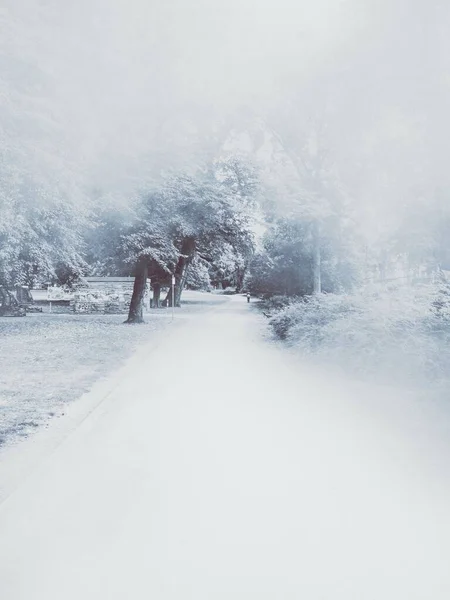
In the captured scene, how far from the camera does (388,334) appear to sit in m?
9.68

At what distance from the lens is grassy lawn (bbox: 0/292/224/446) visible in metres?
6.70

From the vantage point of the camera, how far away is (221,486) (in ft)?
13.8

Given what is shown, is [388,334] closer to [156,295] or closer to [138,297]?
[138,297]

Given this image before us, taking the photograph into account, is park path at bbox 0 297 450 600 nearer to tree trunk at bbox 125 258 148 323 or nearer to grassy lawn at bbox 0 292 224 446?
grassy lawn at bbox 0 292 224 446

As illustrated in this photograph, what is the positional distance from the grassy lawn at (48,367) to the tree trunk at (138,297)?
14.7 feet

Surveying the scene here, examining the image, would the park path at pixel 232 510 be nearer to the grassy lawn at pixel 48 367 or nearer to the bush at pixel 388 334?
the grassy lawn at pixel 48 367

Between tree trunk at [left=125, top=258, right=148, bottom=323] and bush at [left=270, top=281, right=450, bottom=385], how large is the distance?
42.8 feet

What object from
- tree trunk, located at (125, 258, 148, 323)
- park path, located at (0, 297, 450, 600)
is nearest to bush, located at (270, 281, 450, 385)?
park path, located at (0, 297, 450, 600)

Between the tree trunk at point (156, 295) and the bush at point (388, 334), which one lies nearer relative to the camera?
the bush at point (388, 334)

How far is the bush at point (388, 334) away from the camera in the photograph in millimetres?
8719

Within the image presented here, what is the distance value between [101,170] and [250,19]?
5.55 meters

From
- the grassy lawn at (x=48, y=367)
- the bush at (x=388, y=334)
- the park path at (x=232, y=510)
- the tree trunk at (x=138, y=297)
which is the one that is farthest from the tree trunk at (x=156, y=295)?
the park path at (x=232, y=510)

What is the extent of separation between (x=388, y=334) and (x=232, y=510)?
21.5 ft

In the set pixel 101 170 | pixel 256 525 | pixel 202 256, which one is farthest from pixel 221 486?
pixel 202 256
